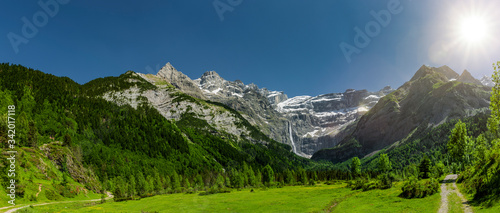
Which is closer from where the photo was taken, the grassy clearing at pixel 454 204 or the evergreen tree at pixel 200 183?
the grassy clearing at pixel 454 204

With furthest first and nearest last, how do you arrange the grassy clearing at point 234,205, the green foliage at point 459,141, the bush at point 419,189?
the green foliage at point 459,141, the grassy clearing at point 234,205, the bush at point 419,189

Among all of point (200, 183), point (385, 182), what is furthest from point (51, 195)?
point (385, 182)

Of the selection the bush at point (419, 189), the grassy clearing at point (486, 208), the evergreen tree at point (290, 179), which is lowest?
the evergreen tree at point (290, 179)

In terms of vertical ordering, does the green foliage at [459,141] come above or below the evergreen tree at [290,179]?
above

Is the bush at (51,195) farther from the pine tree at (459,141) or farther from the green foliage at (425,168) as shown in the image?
the pine tree at (459,141)

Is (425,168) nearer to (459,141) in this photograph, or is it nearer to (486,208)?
(459,141)

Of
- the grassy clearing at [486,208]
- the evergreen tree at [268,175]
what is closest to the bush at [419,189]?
the grassy clearing at [486,208]

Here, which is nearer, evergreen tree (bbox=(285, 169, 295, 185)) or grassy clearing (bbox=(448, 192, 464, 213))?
grassy clearing (bbox=(448, 192, 464, 213))

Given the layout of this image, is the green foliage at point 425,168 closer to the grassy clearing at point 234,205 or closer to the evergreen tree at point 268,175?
the grassy clearing at point 234,205

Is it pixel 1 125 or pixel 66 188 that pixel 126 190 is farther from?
pixel 1 125

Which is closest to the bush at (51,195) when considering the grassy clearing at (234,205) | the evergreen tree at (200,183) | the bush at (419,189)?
the grassy clearing at (234,205)

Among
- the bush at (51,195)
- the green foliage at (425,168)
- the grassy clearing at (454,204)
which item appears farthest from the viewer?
the green foliage at (425,168)

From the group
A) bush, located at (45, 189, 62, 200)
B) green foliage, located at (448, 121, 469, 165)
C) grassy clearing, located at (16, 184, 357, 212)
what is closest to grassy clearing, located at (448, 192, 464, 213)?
grassy clearing, located at (16, 184, 357, 212)

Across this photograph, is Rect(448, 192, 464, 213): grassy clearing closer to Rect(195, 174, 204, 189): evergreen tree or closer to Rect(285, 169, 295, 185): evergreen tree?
Rect(285, 169, 295, 185): evergreen tree
